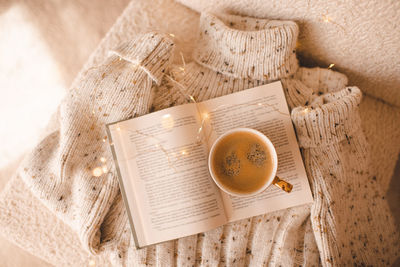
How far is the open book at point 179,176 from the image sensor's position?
0.66m

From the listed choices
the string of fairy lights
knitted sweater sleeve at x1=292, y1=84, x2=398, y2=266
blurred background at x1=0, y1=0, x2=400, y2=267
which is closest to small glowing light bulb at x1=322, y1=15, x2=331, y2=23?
the string of fairy lights

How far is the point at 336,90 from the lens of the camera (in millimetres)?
747

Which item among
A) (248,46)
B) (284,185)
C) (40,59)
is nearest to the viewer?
(284,185)

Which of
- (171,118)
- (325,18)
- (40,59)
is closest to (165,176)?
(171,118)

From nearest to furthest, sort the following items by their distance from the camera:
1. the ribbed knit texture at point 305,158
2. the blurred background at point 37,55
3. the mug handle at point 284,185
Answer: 1. the mug handle at point 284,185
2. the ribbed knit texture at point 305,158
3. the blurred background at point 37,55

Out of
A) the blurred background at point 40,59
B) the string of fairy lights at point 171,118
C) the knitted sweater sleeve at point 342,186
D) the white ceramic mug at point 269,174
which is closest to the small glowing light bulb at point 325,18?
the string of fairy lights at point 171,118

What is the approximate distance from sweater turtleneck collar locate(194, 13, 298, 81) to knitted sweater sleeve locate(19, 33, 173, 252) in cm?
11

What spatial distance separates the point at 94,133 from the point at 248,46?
17.3 inches

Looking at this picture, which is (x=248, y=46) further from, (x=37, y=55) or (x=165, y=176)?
(x=37, y=55)

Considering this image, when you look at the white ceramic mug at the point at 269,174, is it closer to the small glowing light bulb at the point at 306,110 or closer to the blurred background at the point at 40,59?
the small glowing light bulb at the point at 306,110

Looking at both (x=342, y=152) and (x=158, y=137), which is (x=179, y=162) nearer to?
(x=158, y=137)

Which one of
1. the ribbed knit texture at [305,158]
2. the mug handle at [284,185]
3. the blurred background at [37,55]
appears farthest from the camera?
the blurred background at [37,55]

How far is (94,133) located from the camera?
0.71m

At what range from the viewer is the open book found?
0.66 metres
